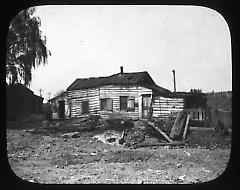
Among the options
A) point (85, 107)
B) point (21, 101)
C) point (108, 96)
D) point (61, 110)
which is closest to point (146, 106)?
point (108, 96)

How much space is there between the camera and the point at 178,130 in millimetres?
2949

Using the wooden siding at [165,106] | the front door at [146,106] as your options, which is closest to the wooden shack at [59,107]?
the front door at [146,106]

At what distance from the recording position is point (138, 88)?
2922 mm

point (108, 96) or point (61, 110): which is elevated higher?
point (108, 96)

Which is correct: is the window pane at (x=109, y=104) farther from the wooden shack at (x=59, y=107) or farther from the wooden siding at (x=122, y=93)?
the wooden shack at (x=59, y=107)

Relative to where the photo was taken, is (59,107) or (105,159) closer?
(105,159)

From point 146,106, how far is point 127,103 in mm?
183

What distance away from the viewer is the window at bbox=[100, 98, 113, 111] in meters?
2.92

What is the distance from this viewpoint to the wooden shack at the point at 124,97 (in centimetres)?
290

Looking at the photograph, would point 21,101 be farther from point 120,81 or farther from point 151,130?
point 151,130

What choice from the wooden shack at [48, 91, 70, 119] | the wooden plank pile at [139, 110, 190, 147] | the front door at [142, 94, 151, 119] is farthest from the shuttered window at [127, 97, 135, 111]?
the wooden shack at [48, 91, 70, 119]
